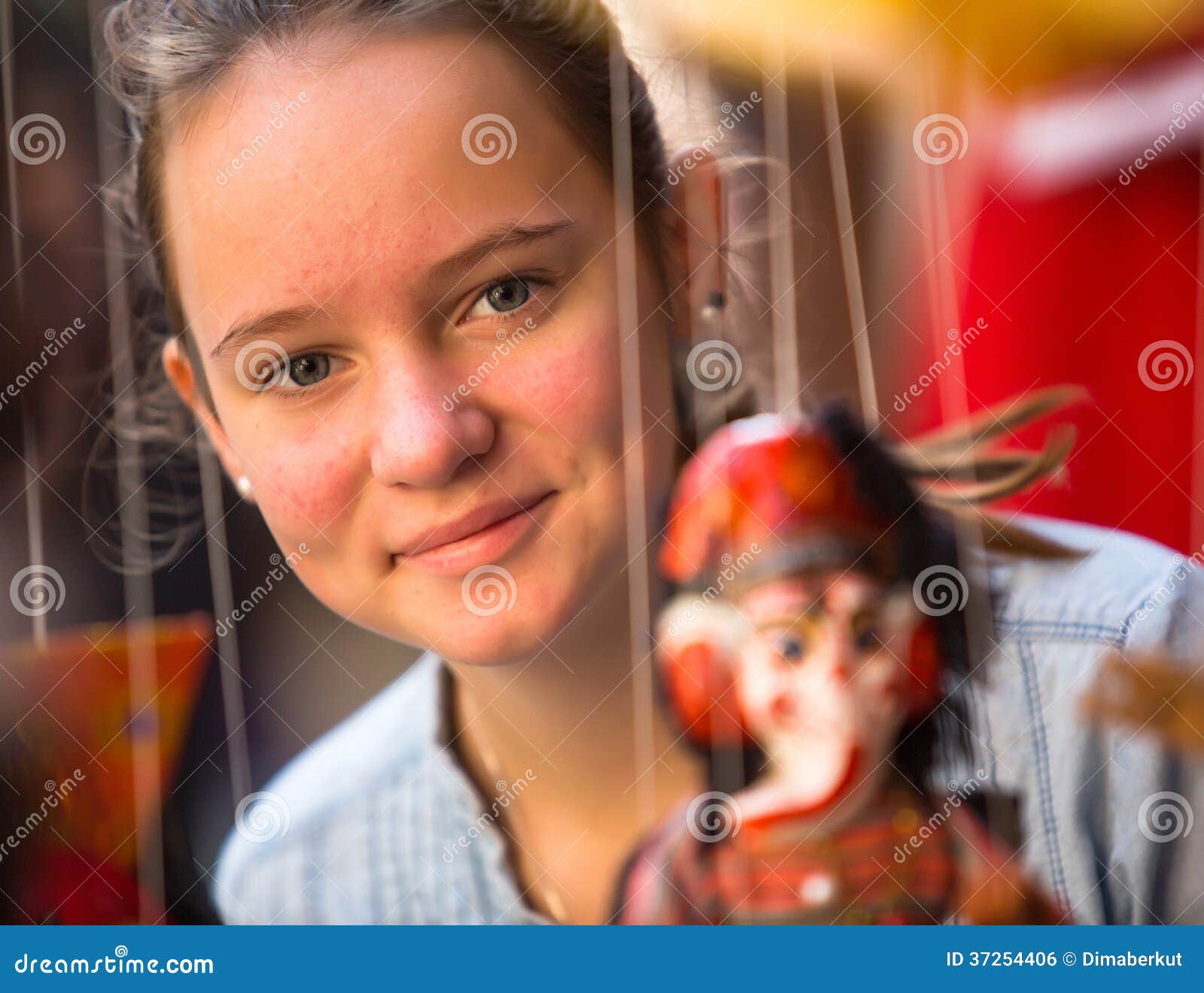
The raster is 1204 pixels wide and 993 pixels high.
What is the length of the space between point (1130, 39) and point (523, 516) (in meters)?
1.38

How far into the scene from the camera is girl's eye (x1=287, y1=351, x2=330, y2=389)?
6.73 ft

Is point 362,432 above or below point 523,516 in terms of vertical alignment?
above

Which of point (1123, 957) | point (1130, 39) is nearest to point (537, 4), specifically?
point (1130, 39)

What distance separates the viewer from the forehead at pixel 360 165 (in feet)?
6.59

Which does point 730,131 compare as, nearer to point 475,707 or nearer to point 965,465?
point 965,465

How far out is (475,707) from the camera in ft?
7.24
